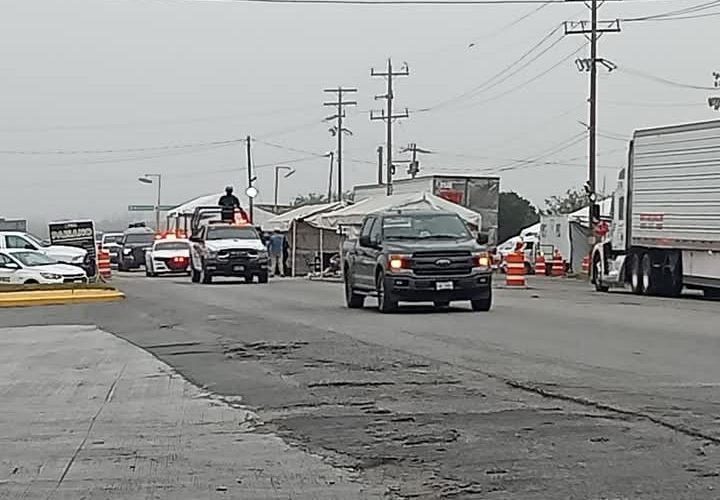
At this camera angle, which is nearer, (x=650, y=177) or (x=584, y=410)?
(x=584, y=410)

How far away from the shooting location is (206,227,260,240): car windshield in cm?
4281

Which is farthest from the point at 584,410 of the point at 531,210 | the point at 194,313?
the point at 531,210

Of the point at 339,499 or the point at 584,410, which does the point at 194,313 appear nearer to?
the point at 584,410

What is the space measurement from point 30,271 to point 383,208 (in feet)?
54.2

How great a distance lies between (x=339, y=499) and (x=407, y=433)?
2339 millimetres

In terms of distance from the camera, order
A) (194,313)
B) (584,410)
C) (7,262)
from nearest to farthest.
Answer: (584,410)
(194,313)
(7,262)

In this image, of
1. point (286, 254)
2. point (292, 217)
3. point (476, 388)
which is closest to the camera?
point (476, 388)

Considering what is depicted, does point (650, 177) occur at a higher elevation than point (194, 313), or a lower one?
higher

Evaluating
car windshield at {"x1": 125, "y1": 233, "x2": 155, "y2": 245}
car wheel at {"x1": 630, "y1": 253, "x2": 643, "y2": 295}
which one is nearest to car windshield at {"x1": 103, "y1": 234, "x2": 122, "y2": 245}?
car windshield at {"x1": 125, "y1": 233, "x2": 155, "y2": 245}

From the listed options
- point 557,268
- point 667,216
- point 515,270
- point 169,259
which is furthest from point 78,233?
point 557,268

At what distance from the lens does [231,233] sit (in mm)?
43094

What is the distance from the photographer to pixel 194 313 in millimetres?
24781

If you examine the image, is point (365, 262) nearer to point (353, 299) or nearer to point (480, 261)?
point (353, 299)

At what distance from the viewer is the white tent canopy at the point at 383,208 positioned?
4653 centimetres
